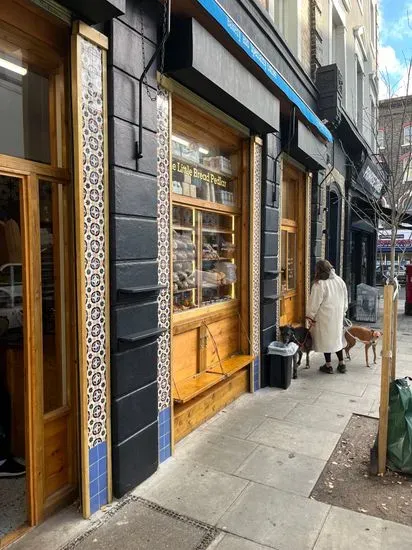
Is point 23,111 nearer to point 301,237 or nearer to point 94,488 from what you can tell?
point 94,488

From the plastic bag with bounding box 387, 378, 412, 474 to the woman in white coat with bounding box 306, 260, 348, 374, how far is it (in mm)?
2761

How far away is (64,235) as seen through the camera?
286 cm

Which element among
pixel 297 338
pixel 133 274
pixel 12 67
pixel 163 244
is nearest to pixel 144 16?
pixel 12 67

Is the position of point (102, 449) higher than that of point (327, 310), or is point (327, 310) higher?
point (327, 310)

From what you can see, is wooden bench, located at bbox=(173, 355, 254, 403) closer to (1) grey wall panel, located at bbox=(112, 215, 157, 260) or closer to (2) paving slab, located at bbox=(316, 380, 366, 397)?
(2) paving slab, located at bbox=(316, 380, 366, 397)

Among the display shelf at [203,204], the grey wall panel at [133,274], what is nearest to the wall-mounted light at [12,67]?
the grey wall panel at [133,274]

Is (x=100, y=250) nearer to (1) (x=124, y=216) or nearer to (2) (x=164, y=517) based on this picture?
(1) (x=124, y=216)

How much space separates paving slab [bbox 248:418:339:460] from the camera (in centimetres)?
386

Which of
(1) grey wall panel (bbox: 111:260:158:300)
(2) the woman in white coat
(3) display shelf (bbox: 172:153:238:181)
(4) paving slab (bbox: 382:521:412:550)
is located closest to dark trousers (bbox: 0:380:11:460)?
(1) grey wall panel (bbox: 111:260:158:300)

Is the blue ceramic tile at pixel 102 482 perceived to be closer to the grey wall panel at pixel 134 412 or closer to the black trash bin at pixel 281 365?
the grey wall panel at pixel 134 412

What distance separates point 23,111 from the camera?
271 cm

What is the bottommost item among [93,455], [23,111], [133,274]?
[93,455]

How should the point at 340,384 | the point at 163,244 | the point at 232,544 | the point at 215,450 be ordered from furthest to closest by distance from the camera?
the point at 340,384, the point at 215,450, the point at 163,244, the point at 232,544

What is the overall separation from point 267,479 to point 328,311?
3.41 m
